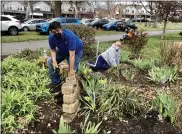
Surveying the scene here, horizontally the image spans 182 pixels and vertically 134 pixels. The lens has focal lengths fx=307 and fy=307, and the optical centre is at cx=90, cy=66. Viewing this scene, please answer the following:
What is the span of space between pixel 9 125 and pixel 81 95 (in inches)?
64.9

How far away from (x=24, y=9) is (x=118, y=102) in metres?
69.9

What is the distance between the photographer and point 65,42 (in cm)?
545

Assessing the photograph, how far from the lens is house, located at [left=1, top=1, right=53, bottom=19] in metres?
67.2

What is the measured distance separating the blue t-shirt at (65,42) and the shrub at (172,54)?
349 centimetres

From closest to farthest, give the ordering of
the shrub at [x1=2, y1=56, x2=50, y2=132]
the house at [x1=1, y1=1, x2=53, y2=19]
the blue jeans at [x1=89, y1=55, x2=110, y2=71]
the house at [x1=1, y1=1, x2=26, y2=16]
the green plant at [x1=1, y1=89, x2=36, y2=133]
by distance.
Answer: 1. the green plant at [x1=1, y1=89, x2=36, y2=133]
2. the shrub at [x1=2, y1=56, x2=50, y2=132]
3. the blue jeans at [x1=89, y1=55, x2=110, y2=71]
4. the house at [x1=1, y1=1, x2=26, y2=16]
5. the house at [x1=1, y1=1, x2=53, y2=19]

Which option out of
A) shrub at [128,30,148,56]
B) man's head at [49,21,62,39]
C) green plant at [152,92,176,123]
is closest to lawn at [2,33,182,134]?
green plant at [152,92,176,123]

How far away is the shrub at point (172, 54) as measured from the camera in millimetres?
8375

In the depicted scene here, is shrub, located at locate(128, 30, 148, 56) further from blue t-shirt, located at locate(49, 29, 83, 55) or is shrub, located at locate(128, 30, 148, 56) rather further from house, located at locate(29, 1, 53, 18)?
house, located at locate(29, 1, 53, 18)

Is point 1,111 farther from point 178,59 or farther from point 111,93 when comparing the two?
point 178,59

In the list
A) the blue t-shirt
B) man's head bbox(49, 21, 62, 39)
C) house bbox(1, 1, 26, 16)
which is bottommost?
the blue t-shirt

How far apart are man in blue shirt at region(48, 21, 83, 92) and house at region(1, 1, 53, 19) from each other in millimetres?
61529

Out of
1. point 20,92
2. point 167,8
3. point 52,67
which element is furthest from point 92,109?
point 167,8

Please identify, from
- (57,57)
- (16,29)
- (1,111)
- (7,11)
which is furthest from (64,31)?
(7,11)

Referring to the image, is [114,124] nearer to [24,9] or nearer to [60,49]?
[60,49]
